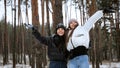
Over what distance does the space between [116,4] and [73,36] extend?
907 inches

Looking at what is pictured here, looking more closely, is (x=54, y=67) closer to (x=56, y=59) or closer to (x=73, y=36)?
(x=56, y=59)

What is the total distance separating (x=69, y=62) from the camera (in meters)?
4.95

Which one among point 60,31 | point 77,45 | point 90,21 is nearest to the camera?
point 77,45

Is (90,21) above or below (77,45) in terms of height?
above

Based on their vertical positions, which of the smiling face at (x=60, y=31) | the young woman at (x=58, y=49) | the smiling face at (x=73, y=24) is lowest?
the young woman at (x=58, y=49)

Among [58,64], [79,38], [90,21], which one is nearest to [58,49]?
[58,64]

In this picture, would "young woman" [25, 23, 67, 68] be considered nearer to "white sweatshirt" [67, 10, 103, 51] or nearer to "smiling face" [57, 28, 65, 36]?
"smiling face" [57, 28, 65, 36]

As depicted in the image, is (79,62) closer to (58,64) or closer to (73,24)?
(58,64)

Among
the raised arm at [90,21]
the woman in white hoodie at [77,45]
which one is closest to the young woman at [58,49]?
the woman in white hoodie at [77,45]

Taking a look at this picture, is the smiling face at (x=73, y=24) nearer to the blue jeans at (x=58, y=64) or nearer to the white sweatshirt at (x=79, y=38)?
the white sweatshirt at (x=79, y=38)

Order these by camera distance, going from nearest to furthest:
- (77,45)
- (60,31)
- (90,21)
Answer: (77,45) → (60,31) → (90,21)

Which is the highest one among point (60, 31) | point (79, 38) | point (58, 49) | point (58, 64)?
point (60, 31)

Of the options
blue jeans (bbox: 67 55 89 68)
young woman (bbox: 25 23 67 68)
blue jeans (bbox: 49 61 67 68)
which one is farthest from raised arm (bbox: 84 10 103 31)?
blue jeans (bbox: 49 61 67 68)

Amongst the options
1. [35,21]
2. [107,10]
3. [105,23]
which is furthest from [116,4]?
[107,10]
